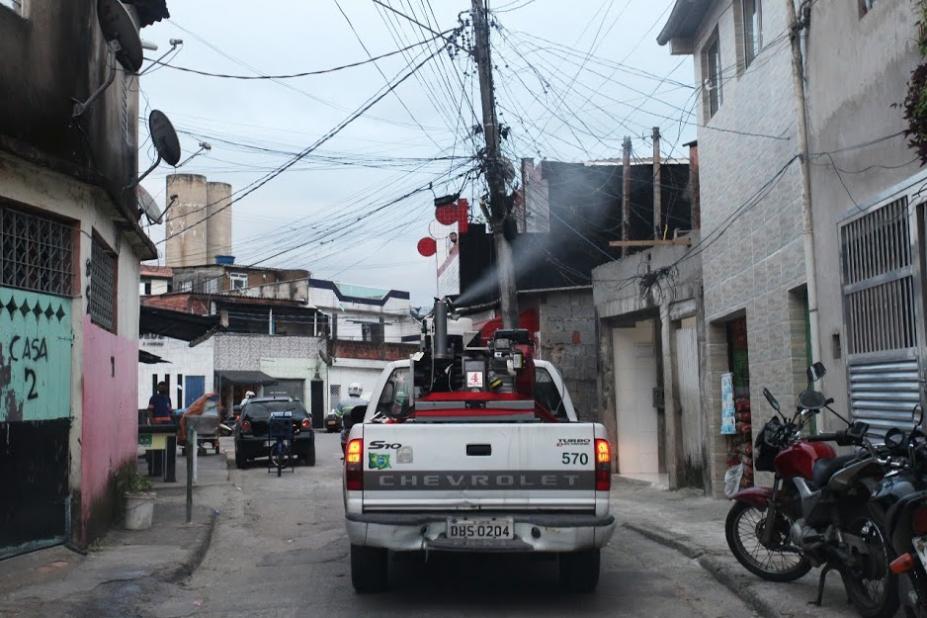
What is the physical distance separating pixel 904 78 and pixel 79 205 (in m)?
7.40

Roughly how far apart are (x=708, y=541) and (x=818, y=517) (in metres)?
3.45

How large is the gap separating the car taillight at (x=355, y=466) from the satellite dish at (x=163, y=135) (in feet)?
17.8

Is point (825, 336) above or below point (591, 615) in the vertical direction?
above

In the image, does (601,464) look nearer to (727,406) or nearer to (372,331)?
(727,406)

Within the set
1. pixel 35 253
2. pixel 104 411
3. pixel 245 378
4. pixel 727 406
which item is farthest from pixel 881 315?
pixel 245 378

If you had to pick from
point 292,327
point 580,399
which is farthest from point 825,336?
point 292,327

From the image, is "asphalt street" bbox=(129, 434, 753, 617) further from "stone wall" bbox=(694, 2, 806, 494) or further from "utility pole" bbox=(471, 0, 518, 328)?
"utility pole" bbox=(471, 0, 518, 328)

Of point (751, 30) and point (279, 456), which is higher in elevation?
point (751, 30)

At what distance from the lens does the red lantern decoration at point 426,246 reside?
2053cm

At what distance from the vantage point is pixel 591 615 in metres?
7.04

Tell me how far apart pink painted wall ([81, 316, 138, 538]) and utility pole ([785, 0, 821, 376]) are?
23.6 feet

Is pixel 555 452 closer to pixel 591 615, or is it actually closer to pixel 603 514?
pixel 603 514

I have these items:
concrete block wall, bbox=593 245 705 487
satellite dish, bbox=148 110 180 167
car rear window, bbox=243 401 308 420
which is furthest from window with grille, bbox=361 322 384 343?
satellite dish, bbox=148 110 180 167

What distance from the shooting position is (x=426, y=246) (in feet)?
67.5
